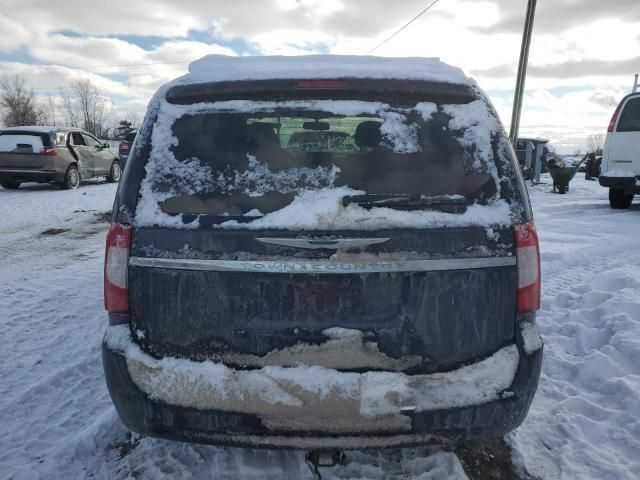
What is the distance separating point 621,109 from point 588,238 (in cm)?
386

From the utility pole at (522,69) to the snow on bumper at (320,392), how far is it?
536 inches

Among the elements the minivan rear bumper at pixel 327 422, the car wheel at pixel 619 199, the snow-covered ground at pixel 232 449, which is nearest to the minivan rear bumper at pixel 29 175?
the snow-covered ground at pixel 232 449

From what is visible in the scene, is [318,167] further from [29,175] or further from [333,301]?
[29,175]

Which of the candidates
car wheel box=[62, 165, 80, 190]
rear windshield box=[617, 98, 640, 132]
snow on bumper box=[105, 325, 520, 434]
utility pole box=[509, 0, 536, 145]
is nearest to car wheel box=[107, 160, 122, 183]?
car wheel box=[62, 165, 80, 190]

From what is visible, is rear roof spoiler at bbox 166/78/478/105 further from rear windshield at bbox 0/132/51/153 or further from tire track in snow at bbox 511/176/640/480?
rear windshield at bbox 0/132/51/153

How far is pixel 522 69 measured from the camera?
1420 centimetres

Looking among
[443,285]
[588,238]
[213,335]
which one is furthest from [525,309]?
[588,238]

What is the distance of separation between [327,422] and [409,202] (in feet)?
2.94

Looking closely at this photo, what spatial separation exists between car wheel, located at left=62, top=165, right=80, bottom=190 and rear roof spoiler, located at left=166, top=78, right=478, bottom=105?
1325cm

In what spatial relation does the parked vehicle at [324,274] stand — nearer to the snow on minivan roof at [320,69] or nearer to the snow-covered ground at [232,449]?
the snow on minivan roof at [320,69]

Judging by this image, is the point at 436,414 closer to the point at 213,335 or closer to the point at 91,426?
the point at 213,335

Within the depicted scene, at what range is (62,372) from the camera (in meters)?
3.29

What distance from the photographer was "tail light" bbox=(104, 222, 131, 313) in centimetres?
194

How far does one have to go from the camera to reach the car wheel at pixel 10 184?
43.4 ft
